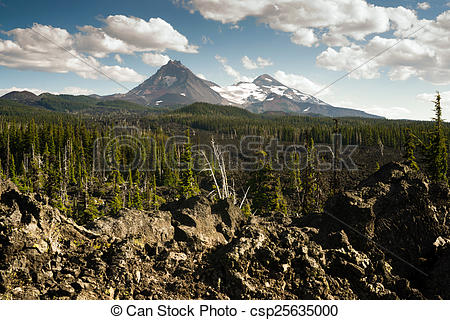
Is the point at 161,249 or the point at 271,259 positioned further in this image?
the point at 161,249

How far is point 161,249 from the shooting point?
10117mm

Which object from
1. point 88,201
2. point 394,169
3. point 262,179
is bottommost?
point 88,201

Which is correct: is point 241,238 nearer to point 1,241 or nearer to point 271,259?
point 271,259

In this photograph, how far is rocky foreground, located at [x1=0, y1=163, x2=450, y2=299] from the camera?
759 cm

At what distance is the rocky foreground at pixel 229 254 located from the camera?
7.59 metres

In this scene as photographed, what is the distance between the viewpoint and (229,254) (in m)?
8.96

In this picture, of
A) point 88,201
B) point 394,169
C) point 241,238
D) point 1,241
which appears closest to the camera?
point 1,241

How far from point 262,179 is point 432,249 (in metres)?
28.4

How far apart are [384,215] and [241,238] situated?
753 centimetres

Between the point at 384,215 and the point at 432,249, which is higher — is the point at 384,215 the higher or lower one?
the higher one

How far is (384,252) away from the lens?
37.6 feet

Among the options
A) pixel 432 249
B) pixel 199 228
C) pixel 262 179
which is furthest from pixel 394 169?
pixel 262 179

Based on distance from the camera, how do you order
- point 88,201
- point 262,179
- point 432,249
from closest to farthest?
point 432,249 → point 262,179 → point 88,201

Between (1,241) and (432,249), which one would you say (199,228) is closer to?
(1,241)
